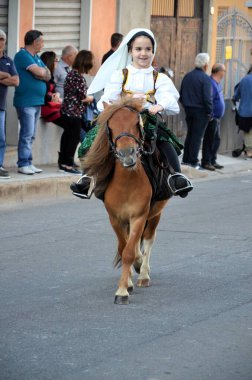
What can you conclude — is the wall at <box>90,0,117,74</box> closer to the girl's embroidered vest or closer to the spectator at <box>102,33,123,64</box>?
the spectator at <box>102,33,123,64</box>

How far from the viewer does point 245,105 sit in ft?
72.8

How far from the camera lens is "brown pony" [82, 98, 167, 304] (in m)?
9.23

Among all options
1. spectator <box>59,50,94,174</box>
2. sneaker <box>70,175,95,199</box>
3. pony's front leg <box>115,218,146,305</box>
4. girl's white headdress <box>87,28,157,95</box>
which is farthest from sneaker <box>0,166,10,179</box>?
pony's front leg <box>115,218,146,305</box>

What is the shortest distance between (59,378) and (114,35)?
41.3ft

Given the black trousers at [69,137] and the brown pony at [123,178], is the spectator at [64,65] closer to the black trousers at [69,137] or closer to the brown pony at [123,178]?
the black trousers at [69,137]

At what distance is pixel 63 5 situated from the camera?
1914 cm

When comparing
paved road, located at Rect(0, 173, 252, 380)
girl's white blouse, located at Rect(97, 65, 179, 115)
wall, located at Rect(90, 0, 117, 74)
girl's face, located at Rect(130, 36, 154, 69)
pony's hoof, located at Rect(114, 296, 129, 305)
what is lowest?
paved road, located at Rect(0, 173, 252, 380)

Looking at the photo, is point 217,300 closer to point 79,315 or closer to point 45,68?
point 79,315

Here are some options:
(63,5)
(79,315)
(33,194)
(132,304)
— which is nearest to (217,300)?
(132,304)

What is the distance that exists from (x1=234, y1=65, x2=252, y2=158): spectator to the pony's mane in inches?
503

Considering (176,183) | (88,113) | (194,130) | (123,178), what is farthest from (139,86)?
(194,130)

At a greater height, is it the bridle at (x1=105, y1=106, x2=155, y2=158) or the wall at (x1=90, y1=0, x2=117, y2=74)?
the wall at (x1=90, y1=0, x2=117, y2=74)

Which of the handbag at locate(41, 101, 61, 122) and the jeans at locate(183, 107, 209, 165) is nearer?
the handbag at locate(41, 101, 61, 122)

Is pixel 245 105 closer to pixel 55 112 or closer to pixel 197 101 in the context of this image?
pixel 197 101
